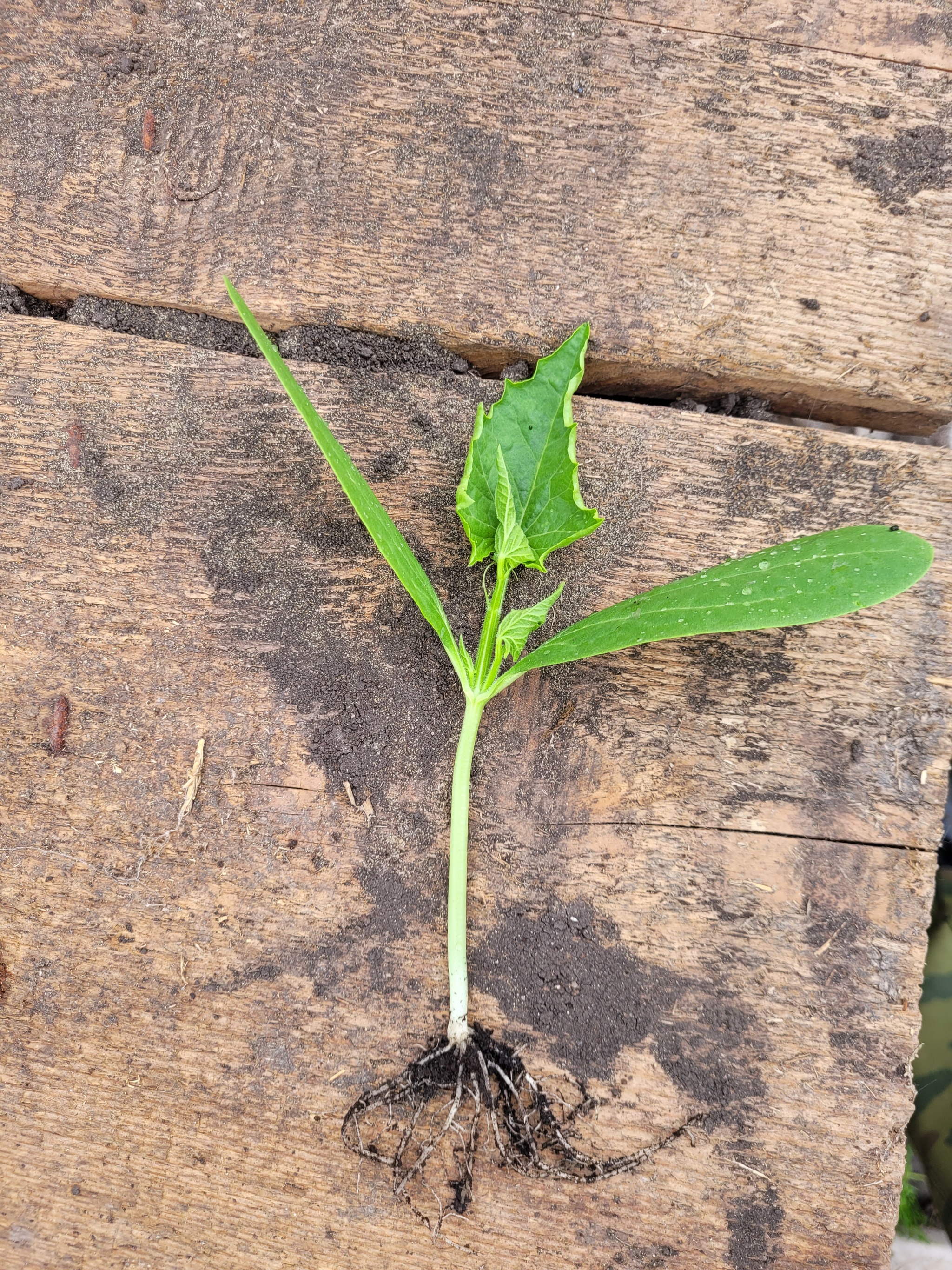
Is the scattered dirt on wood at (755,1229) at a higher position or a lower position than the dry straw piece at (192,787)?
lower

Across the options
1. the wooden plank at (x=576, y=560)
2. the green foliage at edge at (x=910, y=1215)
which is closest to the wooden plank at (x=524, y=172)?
the wooden plank at (x=576, y=560)

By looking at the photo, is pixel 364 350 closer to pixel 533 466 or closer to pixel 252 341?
pixel 252 341

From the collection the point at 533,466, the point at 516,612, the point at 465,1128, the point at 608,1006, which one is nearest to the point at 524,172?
the point at 533,466

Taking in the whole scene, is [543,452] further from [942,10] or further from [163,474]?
[942,10]

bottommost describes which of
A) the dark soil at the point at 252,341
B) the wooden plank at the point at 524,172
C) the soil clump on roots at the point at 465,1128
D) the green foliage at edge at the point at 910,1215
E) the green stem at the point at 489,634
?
the green foliage at edge at the point at 910,1215

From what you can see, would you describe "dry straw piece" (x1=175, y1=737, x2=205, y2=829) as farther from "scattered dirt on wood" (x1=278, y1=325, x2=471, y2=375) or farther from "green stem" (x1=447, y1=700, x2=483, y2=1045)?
"scattered dirt on wood" (x1=278, y1=325, x2=471, y2=375)

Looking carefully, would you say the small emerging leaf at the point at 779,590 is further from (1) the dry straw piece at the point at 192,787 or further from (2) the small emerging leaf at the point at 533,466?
(1) the dry straw piece at the point at 192,787

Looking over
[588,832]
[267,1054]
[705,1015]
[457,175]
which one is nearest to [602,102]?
[457,175]
